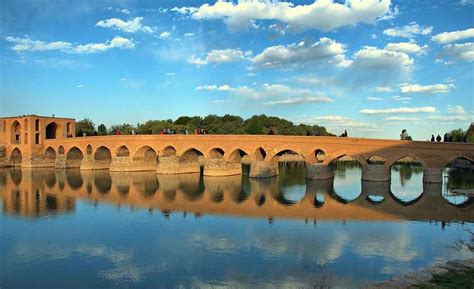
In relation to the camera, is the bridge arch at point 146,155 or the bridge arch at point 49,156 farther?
the bridge arch at point 49,156

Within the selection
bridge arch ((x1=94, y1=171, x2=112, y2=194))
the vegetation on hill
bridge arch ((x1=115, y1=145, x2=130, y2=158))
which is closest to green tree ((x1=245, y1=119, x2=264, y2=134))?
the vegetation on hill

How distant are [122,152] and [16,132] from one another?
1592 centimetres

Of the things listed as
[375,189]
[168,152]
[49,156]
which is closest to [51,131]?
[49,156]

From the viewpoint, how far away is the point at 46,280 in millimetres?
9047

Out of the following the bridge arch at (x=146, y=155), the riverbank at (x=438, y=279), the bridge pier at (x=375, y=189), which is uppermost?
the bridge arch at (x=146, y=155)

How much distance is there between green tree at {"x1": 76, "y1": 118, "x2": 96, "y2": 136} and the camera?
187ft

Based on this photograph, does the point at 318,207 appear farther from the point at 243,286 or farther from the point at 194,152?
the point at 194,152

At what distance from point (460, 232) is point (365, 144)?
12.4 metres

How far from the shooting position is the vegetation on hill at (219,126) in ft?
179

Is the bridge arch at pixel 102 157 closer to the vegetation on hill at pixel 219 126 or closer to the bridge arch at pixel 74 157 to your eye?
the bridge arch at pixel 74 157

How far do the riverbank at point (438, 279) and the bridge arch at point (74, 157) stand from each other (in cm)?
3544

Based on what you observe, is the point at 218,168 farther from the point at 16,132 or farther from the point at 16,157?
the point at 16,132

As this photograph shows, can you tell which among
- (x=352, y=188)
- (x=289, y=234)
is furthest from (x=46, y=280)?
(x=352, y=188)

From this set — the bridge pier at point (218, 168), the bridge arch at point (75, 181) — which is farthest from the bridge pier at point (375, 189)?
the bridge arch at point (75, 181)
